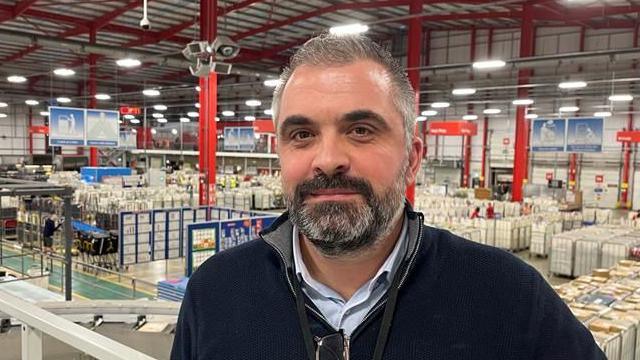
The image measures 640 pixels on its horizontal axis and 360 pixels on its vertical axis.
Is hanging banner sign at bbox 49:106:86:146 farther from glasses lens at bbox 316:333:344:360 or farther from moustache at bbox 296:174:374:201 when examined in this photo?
glasses lens at bbox 316:333:344:360

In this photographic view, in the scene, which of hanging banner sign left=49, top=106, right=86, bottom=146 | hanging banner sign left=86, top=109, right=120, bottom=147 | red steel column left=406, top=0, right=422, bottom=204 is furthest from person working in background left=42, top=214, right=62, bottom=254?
red steel column left=406, top=0, right=422, bottom=204

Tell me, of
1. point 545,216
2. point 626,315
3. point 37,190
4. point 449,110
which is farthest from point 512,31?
point 37,190

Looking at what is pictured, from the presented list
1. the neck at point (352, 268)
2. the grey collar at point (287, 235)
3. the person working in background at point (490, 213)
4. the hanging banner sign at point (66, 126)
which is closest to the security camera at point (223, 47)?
the hanging banner sign at point (66, 126)

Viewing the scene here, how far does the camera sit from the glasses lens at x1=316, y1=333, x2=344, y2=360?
1380 millimetres

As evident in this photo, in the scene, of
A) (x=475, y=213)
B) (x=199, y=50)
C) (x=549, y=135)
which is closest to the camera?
(x=199, y=50)

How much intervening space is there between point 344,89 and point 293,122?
0.18 metres

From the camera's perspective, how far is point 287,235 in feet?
5.67

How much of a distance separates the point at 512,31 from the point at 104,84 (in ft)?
102

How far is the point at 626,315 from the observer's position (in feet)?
22.0

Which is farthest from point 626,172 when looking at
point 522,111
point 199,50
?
point 199,50

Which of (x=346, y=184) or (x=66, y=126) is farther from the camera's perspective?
(x=66, y=126)

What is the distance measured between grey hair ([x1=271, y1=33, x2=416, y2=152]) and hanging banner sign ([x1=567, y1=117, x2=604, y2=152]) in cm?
1912

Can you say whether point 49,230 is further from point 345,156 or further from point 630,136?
point 630,136

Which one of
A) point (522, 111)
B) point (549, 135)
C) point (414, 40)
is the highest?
point (414, 40)
